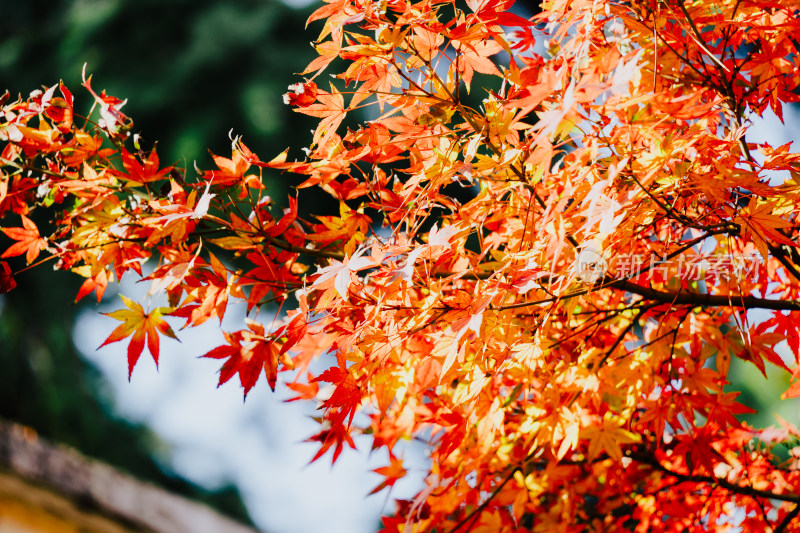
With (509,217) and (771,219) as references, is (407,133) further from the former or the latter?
(771,219)

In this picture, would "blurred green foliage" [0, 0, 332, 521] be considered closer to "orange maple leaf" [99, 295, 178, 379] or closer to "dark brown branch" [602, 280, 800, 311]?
"orange maple leaf" [99, 295, 178, 379]

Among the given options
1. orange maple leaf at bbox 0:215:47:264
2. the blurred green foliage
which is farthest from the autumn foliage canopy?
the blurred green foliage

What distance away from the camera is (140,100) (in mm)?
3385

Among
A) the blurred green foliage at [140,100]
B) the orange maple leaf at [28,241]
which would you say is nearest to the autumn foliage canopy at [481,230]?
the orange maple leaf at [28,241]

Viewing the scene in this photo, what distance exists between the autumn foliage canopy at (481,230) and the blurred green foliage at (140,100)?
2.25m

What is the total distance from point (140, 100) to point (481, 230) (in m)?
3.24

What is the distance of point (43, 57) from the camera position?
377 cm

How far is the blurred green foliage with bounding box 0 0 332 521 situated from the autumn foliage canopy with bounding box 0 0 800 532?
225cm

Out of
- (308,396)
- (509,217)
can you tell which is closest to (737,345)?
(509,217)

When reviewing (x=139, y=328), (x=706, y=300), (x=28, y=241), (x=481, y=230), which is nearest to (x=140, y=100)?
(x=28, y=241)

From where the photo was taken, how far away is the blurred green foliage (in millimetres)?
3236

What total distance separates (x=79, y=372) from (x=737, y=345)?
153 inches

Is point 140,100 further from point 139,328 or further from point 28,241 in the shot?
point 139,328

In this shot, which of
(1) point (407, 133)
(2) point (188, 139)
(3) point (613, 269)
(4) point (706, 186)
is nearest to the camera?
(4) point (706, 186)
